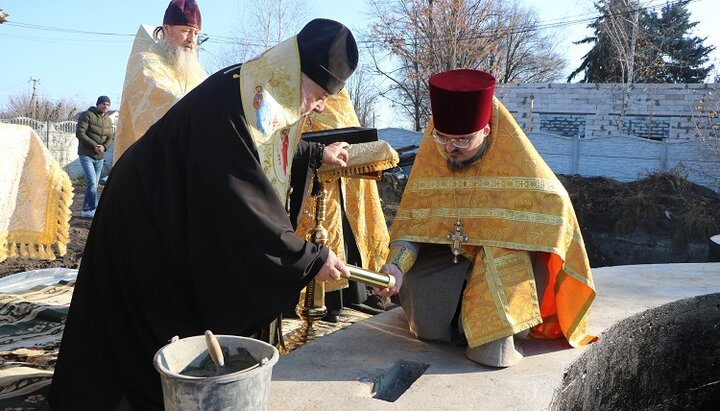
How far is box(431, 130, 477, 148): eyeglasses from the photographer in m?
3.08

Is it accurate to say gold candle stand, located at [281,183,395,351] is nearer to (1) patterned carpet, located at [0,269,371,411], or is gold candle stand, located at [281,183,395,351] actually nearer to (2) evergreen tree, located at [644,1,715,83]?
(1) patterned carpet, located at [0,269,371,411]

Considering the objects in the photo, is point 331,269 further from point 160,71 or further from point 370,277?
point 160,71

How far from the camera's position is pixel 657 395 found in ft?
13.3

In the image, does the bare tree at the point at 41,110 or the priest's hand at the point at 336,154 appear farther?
the bare tree at the point at 41,110

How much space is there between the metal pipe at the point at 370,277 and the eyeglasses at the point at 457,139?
0.71m

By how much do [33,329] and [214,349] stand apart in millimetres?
3042

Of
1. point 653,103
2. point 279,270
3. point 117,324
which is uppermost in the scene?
point 653,103

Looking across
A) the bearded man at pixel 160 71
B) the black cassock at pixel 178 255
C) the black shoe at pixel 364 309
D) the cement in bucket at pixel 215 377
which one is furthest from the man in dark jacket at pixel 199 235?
the black shoe at pixel 364 309

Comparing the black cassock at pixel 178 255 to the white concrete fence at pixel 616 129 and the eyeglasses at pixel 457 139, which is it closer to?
the eyeglasses at pixel 457 139

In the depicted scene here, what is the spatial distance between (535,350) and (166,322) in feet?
5.82

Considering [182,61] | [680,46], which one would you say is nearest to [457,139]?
[182,61]

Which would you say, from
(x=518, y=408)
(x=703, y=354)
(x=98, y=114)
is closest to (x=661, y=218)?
(x=703, y=354)

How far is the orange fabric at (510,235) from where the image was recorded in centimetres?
302

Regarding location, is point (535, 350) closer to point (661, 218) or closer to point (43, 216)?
point (43, 216)
